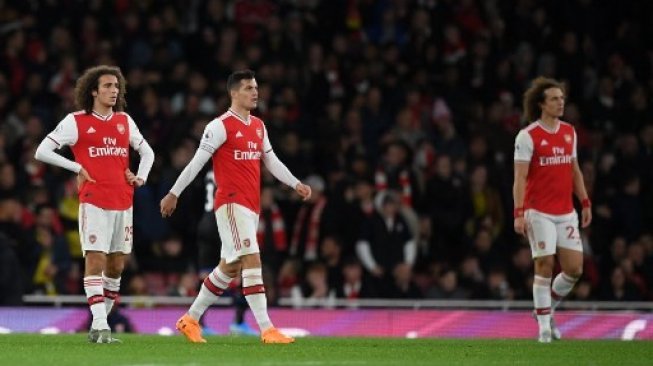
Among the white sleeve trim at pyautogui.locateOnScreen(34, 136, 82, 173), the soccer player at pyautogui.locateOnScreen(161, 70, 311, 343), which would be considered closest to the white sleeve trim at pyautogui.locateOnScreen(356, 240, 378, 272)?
the soccer player at pyautogui.locateOnScreen(161, 70, 311, 343)

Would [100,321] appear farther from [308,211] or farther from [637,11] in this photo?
[637,11]

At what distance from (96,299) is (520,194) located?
4236 millimetres

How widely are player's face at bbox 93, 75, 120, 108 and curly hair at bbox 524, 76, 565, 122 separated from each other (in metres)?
4.24

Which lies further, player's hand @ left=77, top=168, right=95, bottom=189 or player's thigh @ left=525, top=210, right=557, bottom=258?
player's thigh @ left=525, top=210, right=557, bottom=258

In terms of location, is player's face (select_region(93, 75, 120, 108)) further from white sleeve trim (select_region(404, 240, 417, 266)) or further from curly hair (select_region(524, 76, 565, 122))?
white sleeve trim (select_region(404, 240, 417, 266))

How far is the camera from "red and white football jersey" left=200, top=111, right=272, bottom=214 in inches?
585

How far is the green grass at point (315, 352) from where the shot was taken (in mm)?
12731

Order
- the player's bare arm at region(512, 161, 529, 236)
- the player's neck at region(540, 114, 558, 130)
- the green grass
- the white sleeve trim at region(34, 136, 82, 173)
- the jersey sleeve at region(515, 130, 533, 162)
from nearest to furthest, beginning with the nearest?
1. the green grass
2. the white sleeve trim at region(34, 136, 82, 173)
3. the player's bare arm at region(512, 161, 529, 236)
4. the jersey sleeve at region(515, 130, 533, 162)
5. the player's neck at region(540, 114, 558, 130)

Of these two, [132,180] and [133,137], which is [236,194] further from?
[133,137]

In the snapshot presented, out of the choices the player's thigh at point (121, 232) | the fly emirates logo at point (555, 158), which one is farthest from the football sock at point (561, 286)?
the player's thigh at point (121, 232)

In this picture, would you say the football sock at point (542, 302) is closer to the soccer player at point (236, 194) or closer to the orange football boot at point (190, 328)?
the soccer player at point (236, 194)

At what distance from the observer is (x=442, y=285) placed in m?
21.8

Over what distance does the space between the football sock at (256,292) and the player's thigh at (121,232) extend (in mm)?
1142

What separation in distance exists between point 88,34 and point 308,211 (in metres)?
4.72
